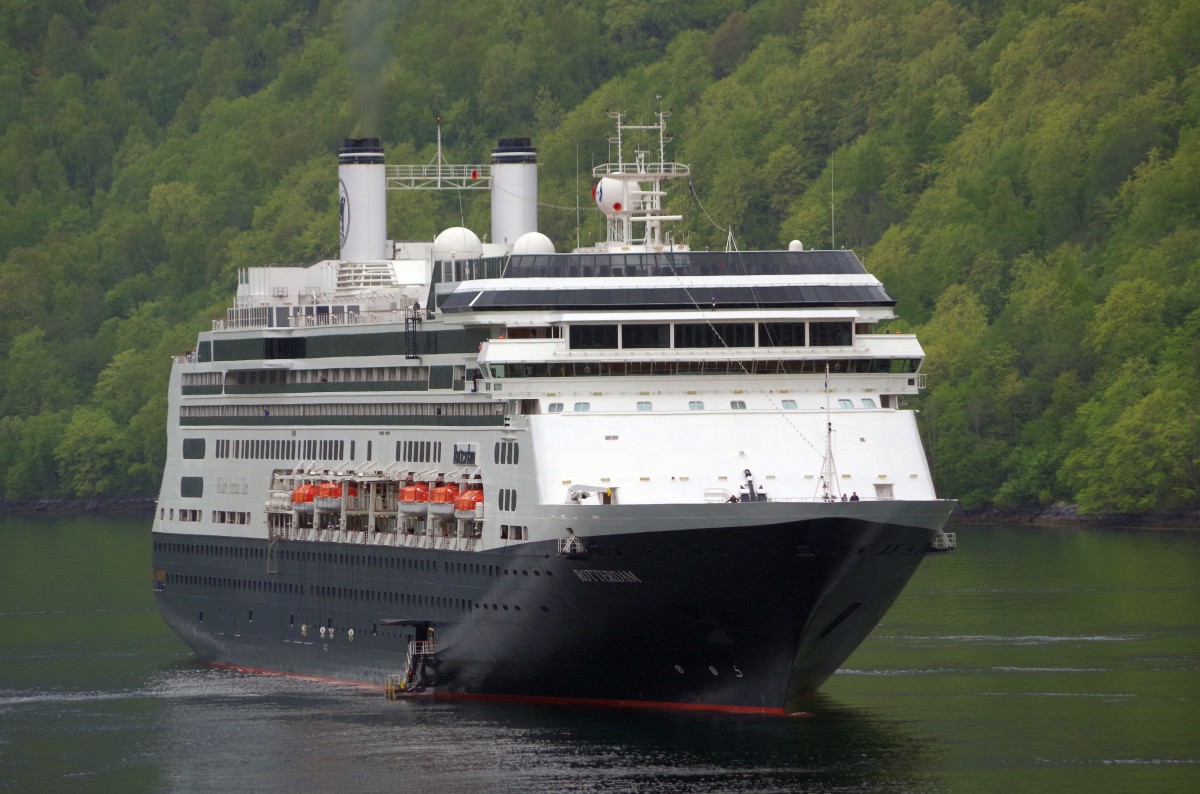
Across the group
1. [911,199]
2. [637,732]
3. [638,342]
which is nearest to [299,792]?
[637,732]

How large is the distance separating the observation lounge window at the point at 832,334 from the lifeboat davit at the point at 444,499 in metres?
8.63

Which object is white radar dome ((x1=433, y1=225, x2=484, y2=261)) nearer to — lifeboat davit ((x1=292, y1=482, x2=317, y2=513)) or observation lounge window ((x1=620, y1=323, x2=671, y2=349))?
lifeboat davit ((x1=292, y1=482, x2=317, y2=513))

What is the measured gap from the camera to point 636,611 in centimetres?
6106

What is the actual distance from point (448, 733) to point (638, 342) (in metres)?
9.01

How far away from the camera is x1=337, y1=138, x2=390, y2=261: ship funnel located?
257ft

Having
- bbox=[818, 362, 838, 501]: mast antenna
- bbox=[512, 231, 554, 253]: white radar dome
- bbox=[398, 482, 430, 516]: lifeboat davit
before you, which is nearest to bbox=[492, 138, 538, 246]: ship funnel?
bbox=[512, 231, 554, 253]: white radar dome

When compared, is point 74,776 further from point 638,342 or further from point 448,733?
point 638,342

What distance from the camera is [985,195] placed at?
157 metres

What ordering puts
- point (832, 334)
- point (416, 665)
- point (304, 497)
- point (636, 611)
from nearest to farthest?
1. point (636, 611)
2. point (832, 334)
3. point (416, 665)
4. point (304, 497)

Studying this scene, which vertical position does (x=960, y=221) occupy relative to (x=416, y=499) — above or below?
above

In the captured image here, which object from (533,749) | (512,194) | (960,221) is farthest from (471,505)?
(960,221)

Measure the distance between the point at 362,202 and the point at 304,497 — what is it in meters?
10.8

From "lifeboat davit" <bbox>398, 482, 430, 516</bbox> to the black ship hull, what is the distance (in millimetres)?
904

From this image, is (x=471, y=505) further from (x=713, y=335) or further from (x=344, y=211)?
(x=344, y=211)
